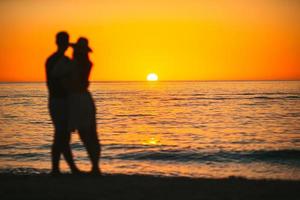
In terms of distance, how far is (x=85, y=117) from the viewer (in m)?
6.91

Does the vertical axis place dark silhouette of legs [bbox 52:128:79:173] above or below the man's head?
below

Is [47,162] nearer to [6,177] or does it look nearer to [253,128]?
[6,177]

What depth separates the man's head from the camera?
22.4ft

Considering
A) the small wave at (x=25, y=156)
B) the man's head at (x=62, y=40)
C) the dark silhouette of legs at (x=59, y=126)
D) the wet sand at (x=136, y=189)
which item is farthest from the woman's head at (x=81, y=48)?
the small wave at (x=25, y=156)

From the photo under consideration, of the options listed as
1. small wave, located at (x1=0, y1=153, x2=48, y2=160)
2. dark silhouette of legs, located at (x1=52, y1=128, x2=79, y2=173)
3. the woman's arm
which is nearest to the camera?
the woman's arm

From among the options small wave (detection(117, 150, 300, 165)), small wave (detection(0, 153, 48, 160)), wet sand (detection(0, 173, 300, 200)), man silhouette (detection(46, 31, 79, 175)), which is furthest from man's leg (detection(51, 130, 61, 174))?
small wave (detection(0, 153, 48, 160))

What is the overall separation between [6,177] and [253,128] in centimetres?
1871

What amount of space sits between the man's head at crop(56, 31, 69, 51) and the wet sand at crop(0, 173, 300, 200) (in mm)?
2203

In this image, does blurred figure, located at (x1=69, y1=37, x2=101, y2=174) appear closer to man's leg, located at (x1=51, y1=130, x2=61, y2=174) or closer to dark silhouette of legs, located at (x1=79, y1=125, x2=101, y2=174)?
dark silhouette of legs, located at (x1=79, y1=125, x2=101, y2=174)

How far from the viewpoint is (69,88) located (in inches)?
270

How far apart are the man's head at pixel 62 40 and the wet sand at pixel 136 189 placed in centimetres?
220

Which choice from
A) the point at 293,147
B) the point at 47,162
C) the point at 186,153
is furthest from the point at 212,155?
A: the point at 47,162

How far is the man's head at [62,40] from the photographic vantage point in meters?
6.82

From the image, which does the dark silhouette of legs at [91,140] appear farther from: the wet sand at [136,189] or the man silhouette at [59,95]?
the wet sand at [136,189]
